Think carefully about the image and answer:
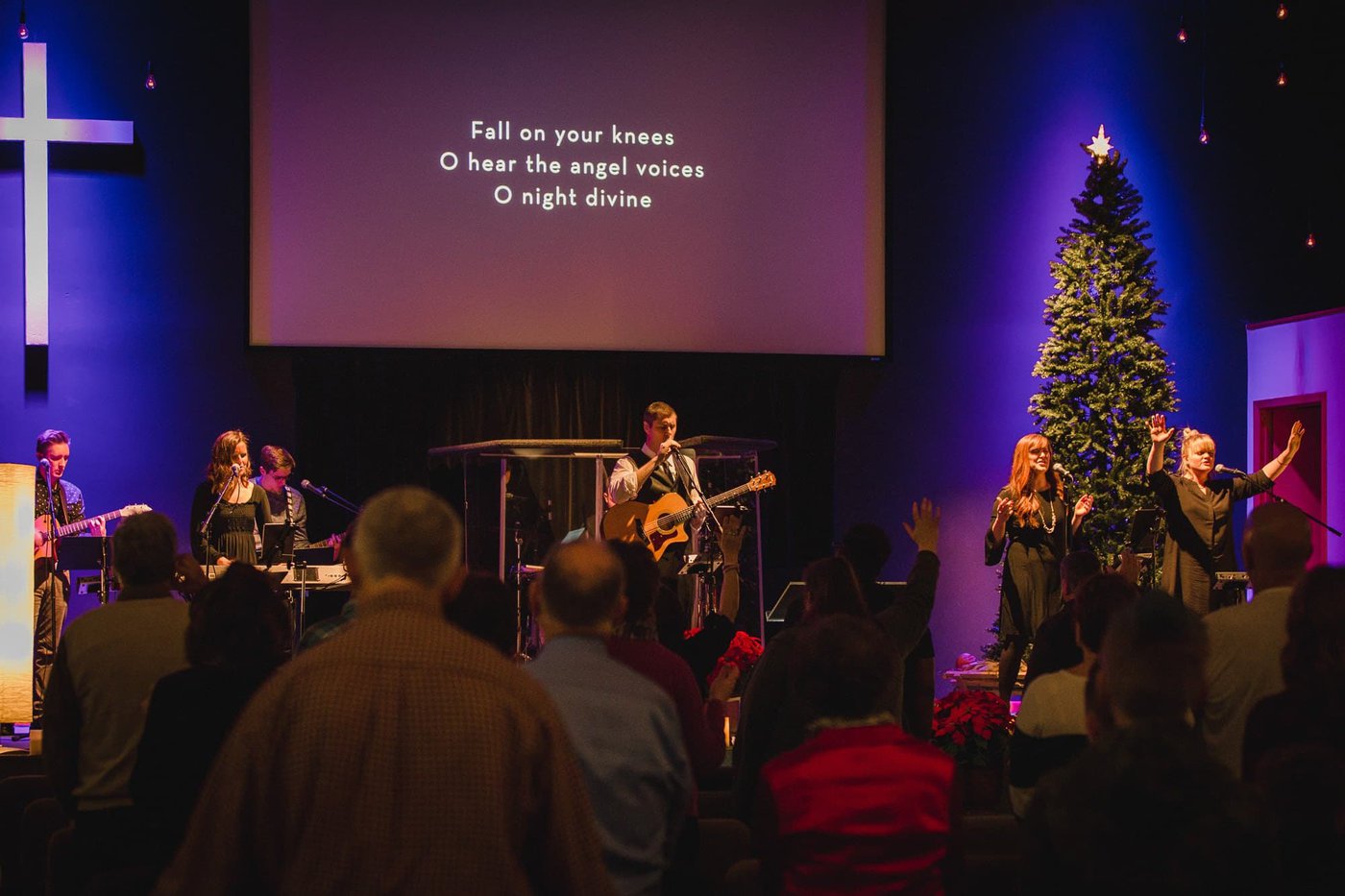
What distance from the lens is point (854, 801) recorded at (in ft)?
7.59

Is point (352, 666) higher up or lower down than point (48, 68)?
lower down

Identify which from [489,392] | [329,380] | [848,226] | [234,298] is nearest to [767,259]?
[848,226]

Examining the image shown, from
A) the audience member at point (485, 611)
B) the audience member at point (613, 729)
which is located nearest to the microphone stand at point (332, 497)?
the audience member at point (485, 611)

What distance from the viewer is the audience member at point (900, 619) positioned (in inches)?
152

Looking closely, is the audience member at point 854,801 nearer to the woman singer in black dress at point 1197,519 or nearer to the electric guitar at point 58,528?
the woman singer in black dress at point 1197,519

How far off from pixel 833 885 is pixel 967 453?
25.9 feet

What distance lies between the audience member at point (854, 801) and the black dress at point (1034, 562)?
5.24 metres

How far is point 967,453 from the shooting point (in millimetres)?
9938

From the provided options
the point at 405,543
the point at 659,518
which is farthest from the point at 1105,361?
the point at 405,543

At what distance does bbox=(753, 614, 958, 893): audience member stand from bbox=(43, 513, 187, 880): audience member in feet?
4.78

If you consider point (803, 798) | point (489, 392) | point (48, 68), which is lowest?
point (803, 798)

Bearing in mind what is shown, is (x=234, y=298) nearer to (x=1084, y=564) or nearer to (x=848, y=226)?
(x=848, y=226)

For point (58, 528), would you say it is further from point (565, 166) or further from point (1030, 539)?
point (1030, 539)

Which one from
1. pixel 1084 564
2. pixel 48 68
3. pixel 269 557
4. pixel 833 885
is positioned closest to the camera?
pixel 833 885
